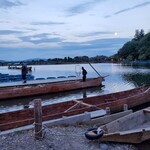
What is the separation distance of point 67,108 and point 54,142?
15.8 feet

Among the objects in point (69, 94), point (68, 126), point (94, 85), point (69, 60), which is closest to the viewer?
point (68, 126)

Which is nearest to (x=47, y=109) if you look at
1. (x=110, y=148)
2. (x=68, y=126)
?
(x=68, y=126)

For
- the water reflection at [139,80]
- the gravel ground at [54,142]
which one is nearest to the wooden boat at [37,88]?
the water reflection at [139,80]

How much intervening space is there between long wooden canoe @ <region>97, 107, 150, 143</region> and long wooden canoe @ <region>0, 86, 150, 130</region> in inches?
96.3

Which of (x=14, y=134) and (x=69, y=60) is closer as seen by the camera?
(x=14, y=134)

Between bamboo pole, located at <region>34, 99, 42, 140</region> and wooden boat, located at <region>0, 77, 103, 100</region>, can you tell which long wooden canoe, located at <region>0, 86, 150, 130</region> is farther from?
wooden boat, located at <region>0, 77, 103, 100</region>

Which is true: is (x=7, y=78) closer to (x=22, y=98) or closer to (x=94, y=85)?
(x=22, y=98)

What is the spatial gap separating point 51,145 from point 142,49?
410 ft

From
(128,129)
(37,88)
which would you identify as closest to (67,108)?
(128,129)

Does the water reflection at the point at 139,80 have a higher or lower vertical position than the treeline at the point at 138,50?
lower

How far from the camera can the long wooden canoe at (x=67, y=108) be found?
10.3 meters

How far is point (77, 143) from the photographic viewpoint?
8.28 metres

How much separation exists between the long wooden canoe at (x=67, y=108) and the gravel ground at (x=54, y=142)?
1187mm

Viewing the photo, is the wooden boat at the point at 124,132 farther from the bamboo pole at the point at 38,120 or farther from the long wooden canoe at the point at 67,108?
the long wooden canoe at the point at 67,108
